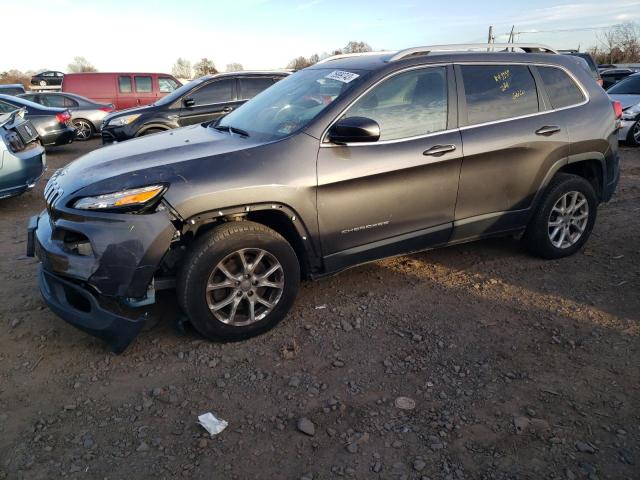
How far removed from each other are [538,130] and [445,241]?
3.91 feet

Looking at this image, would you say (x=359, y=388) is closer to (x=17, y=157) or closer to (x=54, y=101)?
(x=17, y=157)

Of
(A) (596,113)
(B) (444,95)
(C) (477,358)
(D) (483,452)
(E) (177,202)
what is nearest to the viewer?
(D) (483,452)

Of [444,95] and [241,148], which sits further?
[444,95]

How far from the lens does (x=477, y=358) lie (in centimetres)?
305

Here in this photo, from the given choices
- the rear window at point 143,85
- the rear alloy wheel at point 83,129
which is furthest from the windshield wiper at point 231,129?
the rear window at point 143,85

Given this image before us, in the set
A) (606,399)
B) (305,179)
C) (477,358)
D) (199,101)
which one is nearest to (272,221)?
(305,179)

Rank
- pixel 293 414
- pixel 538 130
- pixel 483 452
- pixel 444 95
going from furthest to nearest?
1. pixel 538 130
2. pixel 444 95
3. pixel 293 414
4. pixel 483 452

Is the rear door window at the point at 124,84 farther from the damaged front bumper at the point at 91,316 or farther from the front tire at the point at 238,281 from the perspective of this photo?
the front tire at the point at 238,281

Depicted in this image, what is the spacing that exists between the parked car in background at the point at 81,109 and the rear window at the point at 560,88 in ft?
40.0

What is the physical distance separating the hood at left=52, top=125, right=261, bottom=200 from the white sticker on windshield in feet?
2.76

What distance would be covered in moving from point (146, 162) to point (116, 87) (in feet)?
46.6

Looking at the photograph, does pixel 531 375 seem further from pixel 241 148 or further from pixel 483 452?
pixel 241 148

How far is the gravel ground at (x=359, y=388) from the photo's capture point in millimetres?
2293

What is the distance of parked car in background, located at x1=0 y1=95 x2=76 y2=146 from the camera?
10727mm
